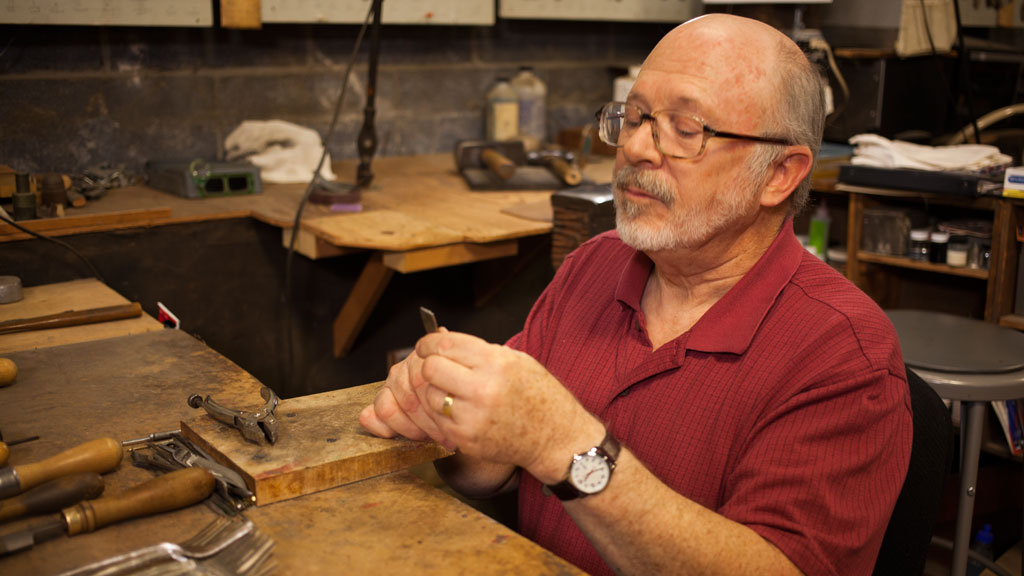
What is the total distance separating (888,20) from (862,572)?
9.18ft

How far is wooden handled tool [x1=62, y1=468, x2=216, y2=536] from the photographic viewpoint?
0.97m

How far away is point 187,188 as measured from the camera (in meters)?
2.65

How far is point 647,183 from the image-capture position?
50.2 inches

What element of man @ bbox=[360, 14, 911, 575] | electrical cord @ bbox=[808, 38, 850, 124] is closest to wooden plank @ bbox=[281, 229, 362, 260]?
man @ bbox=[360, 14, 911, 575]

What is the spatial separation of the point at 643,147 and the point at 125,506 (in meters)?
0.80

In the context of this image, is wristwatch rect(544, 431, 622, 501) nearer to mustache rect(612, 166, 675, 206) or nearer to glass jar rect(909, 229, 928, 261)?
mustache rect(612, 166, 675, 206)

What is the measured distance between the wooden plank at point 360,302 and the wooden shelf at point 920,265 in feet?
4.77

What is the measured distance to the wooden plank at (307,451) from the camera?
41.6 inches

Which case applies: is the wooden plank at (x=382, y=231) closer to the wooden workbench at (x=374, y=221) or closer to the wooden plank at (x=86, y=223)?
the wooden workbench at (x=374, y=221)

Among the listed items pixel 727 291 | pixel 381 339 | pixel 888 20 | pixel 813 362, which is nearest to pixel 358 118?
pixel 381 339

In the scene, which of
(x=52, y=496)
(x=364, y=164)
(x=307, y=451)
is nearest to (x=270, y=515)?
(x=307, y=451)

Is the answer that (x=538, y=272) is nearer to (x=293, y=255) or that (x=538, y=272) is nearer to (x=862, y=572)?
(x=293, y=255)

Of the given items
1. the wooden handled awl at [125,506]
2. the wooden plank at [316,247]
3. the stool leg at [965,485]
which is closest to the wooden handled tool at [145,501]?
the wooden handled awl at [125,506]

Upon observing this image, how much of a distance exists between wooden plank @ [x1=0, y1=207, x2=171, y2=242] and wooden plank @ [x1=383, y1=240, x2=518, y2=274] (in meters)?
0.63
